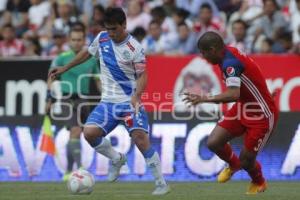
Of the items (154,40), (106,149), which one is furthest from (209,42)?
(154,40)

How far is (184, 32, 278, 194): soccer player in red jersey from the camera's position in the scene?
Result: 40.4 feet

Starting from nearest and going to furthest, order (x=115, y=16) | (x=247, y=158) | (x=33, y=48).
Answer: (x=115, y=16) → (x=247, y=158) → (x=33, y=48)

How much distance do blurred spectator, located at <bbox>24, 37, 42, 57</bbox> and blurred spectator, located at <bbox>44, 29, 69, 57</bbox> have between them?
212 millimetres

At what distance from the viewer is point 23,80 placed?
66.4ft

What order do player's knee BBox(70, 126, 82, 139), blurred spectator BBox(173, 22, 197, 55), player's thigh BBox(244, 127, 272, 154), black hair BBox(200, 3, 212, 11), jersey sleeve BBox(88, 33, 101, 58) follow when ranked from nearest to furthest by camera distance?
Result: player's thigh BBox(244, 127, 272, 154), jersey sleeve BBox(88, 33, 101, 58), player's knee BBox(70, 126, 82, 139), blurred spectator BBox(173, 22, 197, 55), black hair BBox(200, 3, 212, 11)

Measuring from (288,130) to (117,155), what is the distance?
4.40 meters

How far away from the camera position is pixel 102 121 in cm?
1316

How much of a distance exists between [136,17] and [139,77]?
905 cm

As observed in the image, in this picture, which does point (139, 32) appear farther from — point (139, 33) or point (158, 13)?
point (158, 13)

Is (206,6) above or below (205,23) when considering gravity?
above

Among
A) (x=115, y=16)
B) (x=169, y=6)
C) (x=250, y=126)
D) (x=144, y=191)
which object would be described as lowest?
(x=144, y=191)

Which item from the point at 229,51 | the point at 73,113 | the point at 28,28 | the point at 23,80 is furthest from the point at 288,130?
the point at 28,28

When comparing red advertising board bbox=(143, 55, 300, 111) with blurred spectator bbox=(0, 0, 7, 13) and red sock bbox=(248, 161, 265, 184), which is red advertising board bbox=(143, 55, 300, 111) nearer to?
red sock bbox=(248, 161, 265, 184)

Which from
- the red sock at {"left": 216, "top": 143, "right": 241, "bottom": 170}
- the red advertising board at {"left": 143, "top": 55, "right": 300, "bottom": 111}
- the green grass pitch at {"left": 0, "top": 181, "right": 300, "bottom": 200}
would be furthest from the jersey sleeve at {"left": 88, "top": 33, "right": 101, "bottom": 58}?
the red advertising board at {"left": 143, "top": 55, "right": 300, "bottom": 111}
